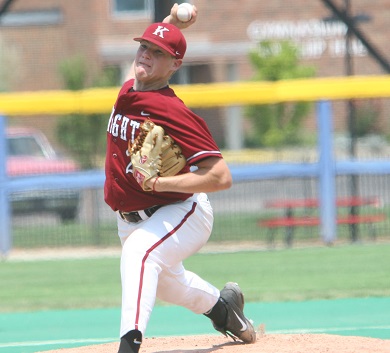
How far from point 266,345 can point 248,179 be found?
677cm

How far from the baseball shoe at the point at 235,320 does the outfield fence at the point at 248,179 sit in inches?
259

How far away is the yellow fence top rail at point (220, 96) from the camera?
1277 cm

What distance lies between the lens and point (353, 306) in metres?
8.37

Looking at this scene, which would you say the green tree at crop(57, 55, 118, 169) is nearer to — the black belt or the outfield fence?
the outfield fence

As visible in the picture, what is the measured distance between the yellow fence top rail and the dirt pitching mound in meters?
6.47

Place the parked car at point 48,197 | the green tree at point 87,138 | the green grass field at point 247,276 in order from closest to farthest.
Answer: the green grass field at point 247,276, the parked car at point 48,197, the green tree at point 87,138

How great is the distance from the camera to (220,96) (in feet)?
42.0

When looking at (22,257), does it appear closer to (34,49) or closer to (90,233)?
(90,233)

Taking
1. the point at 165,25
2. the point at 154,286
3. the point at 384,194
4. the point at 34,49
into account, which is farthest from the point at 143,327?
the point at 34,49

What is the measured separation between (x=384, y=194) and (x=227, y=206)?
215 centimetres

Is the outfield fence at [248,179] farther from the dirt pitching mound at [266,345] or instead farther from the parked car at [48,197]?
the dirt pitching mound at [266,345]

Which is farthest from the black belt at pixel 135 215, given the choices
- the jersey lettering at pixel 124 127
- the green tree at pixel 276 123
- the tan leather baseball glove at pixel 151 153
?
the green tree at pixel 276 123

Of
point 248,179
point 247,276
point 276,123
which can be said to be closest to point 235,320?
point 247,276

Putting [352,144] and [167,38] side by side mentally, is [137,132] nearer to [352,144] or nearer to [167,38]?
[167,38]
